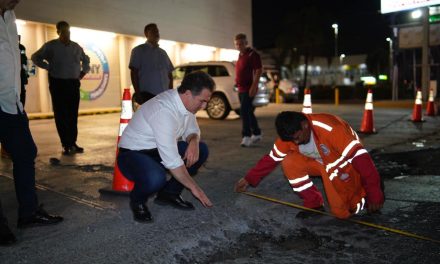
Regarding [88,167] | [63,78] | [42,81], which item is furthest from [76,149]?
[42,81]

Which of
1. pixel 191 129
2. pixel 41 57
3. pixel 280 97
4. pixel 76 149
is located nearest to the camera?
pixel 191 129

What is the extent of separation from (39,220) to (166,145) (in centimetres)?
114

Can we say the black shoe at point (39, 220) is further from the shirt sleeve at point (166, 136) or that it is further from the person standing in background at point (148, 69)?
the person standing in background at point (148, 69)

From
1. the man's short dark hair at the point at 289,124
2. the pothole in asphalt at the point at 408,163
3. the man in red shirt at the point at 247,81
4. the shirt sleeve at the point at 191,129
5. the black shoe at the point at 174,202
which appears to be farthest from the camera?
the man in red shirt at the point at 247,81

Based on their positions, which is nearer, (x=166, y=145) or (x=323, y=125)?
(x=166, y=145)

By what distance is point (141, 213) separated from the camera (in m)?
3.51

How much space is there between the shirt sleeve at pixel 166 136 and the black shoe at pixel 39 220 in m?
1.00

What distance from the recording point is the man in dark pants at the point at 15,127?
3.16m

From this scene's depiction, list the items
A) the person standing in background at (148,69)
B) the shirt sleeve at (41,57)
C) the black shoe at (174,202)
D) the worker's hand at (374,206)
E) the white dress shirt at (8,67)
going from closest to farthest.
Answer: the white dress shirt at (8,67) < the worker's hand at (374,206) < the black shoe at (174,202) < the person standing in background at (148,69) < the shirt sleeve at (41,57)

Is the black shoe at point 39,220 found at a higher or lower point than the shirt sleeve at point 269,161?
lower

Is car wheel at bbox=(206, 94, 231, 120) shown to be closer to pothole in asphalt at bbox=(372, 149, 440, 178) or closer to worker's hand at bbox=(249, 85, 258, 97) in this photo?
worker's hand at bbox=(249, 85, 258, 97)

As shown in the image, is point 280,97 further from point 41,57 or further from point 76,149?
point 41,57

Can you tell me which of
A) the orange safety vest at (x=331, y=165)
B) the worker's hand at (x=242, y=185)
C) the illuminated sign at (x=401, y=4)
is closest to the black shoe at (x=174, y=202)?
the worker's hand at (x=242, y=185)

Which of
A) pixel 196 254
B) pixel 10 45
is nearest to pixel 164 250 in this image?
pixel 196 254
